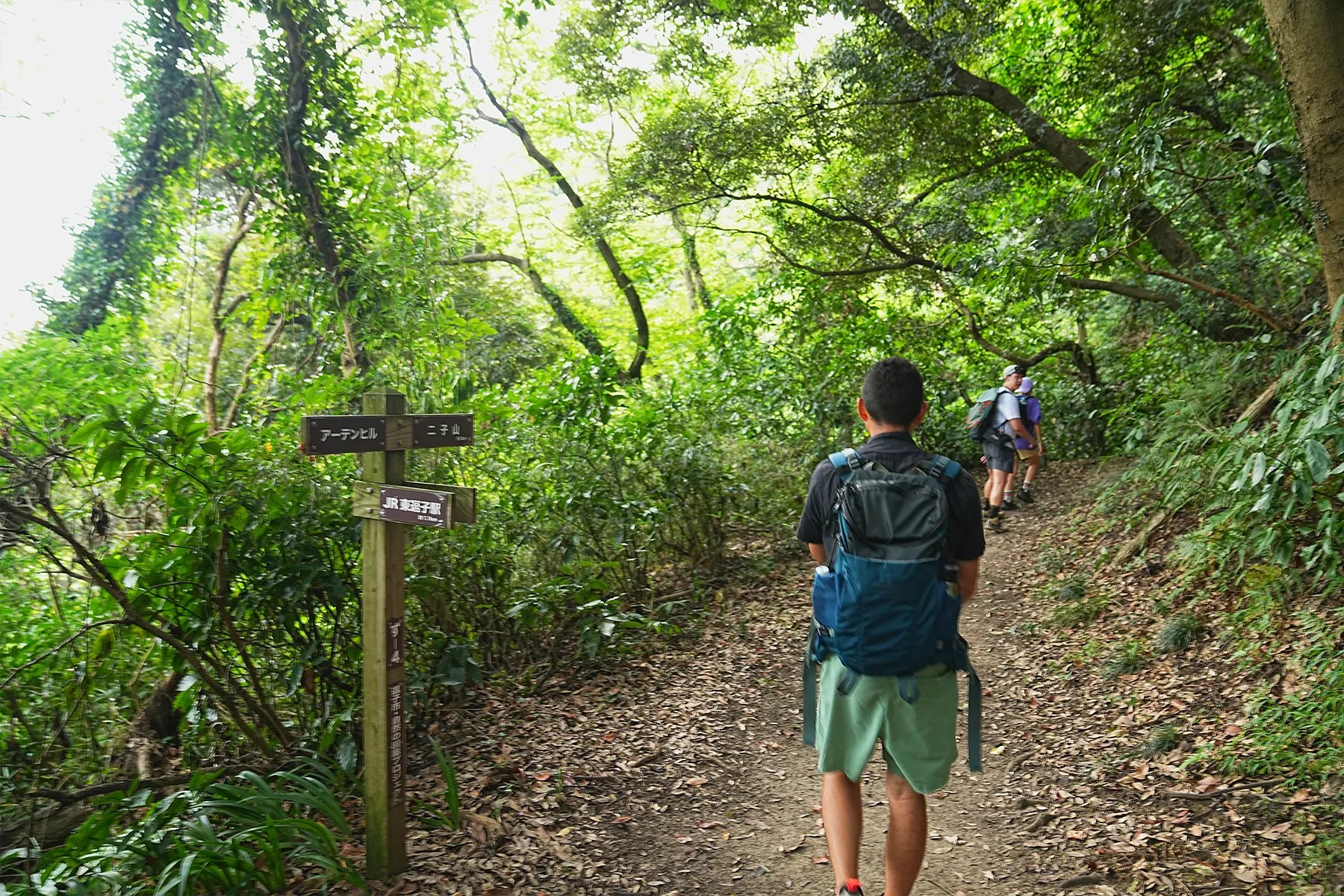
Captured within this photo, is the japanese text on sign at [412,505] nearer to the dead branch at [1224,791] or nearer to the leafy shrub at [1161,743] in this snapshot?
the dead branch at [1224,791]

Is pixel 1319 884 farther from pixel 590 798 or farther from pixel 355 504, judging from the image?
pixel 355 504

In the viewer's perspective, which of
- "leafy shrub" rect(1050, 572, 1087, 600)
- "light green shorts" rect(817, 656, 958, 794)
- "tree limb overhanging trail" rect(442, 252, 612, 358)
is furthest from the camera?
"tree limb overhanging trail" rect(442, 252, 612, 358)

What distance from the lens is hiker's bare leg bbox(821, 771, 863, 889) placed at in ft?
8.71

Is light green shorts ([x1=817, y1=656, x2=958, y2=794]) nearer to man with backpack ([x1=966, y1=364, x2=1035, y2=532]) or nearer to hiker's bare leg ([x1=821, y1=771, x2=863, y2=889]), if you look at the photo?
hiker's bare leg ([x1=821, y1=771, x2=863, y2=889])

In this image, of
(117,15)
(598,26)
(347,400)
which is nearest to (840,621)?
(347,400)

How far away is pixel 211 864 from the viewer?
2830 mm

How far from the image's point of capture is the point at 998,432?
852 cm

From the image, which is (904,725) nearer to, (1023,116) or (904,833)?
(904,833)

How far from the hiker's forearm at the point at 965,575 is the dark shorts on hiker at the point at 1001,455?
649 centimetres

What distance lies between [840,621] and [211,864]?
242cm

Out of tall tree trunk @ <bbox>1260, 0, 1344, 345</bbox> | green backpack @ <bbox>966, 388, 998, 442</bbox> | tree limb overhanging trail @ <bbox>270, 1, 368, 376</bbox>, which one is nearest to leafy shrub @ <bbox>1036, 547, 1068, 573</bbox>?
green backpack @ <bbox>966, 388, 998, 442</bbox>

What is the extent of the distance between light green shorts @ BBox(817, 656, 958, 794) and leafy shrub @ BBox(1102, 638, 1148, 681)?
263 cm

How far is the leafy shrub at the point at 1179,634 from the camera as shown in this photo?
4465 millimetres

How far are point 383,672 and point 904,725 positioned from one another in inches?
77.3
